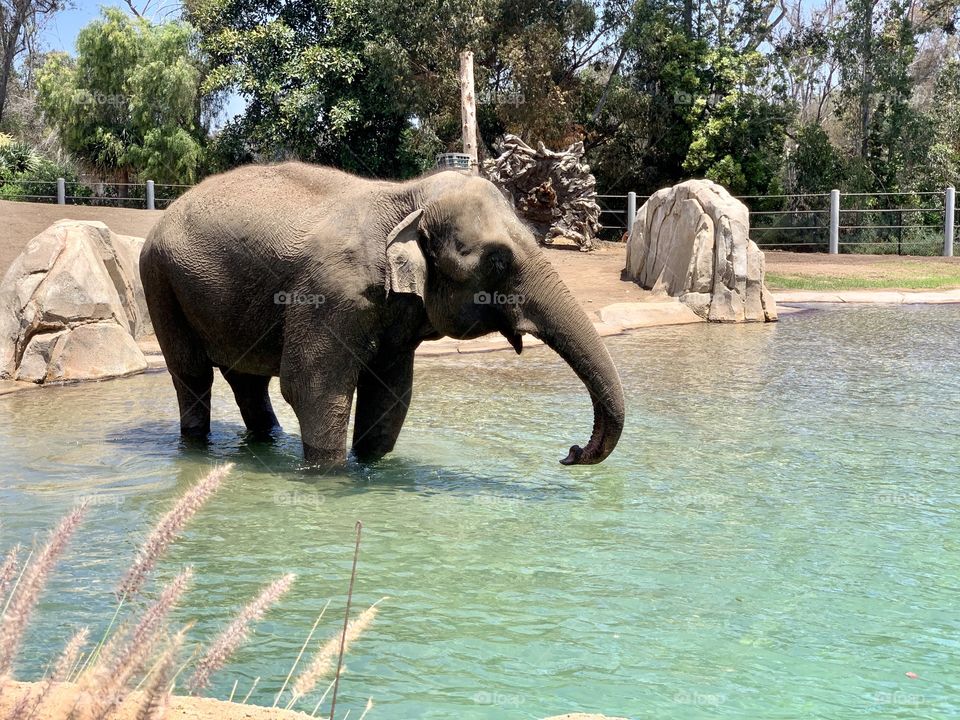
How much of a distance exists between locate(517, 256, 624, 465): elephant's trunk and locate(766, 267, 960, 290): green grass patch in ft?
46.5

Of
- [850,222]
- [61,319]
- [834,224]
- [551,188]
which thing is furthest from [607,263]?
[61,319]

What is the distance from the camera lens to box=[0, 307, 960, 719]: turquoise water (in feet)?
13.4

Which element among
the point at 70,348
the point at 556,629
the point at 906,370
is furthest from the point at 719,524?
the point at 70,348

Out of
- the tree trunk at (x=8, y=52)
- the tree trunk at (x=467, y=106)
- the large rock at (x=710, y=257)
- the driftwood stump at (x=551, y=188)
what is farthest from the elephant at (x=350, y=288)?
the tree trunk at (x=8, y=52)

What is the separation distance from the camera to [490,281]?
6477 mm

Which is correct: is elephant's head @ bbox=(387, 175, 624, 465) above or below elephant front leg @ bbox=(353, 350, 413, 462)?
above

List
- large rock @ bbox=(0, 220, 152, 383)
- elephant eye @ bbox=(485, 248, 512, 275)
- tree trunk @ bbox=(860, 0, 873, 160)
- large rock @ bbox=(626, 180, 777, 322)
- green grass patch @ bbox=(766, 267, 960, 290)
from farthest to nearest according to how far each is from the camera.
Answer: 1. tree trunk @ bbox=(860, 0, 873, 160)
2. green grass patch @ bbox=(766, 267, 960, 290)
3. large rock @ bbox=(626, 180, 777, 322)
4. large rock @ bbox=(0, 220, 152, 383)
5. elephant eye @ bbox=(485, 248, 512, 275)

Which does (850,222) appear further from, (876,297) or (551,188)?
(876,297)

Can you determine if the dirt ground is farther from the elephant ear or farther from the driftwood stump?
the elephant ear

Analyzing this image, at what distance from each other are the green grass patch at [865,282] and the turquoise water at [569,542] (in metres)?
9.51

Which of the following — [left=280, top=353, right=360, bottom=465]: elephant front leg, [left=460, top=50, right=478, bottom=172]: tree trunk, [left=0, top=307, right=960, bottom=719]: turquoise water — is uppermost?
[left=460, top=50, right=478, bottom=172]: tree trunk

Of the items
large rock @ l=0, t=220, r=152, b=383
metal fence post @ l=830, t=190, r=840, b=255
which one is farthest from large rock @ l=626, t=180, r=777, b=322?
metal fence post @ l=830, t=190, r=840, b=255

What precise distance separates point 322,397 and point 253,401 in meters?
1.63

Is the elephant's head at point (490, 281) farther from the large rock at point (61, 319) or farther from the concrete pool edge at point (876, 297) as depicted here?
the concrete pool edge at point (876, 297)
